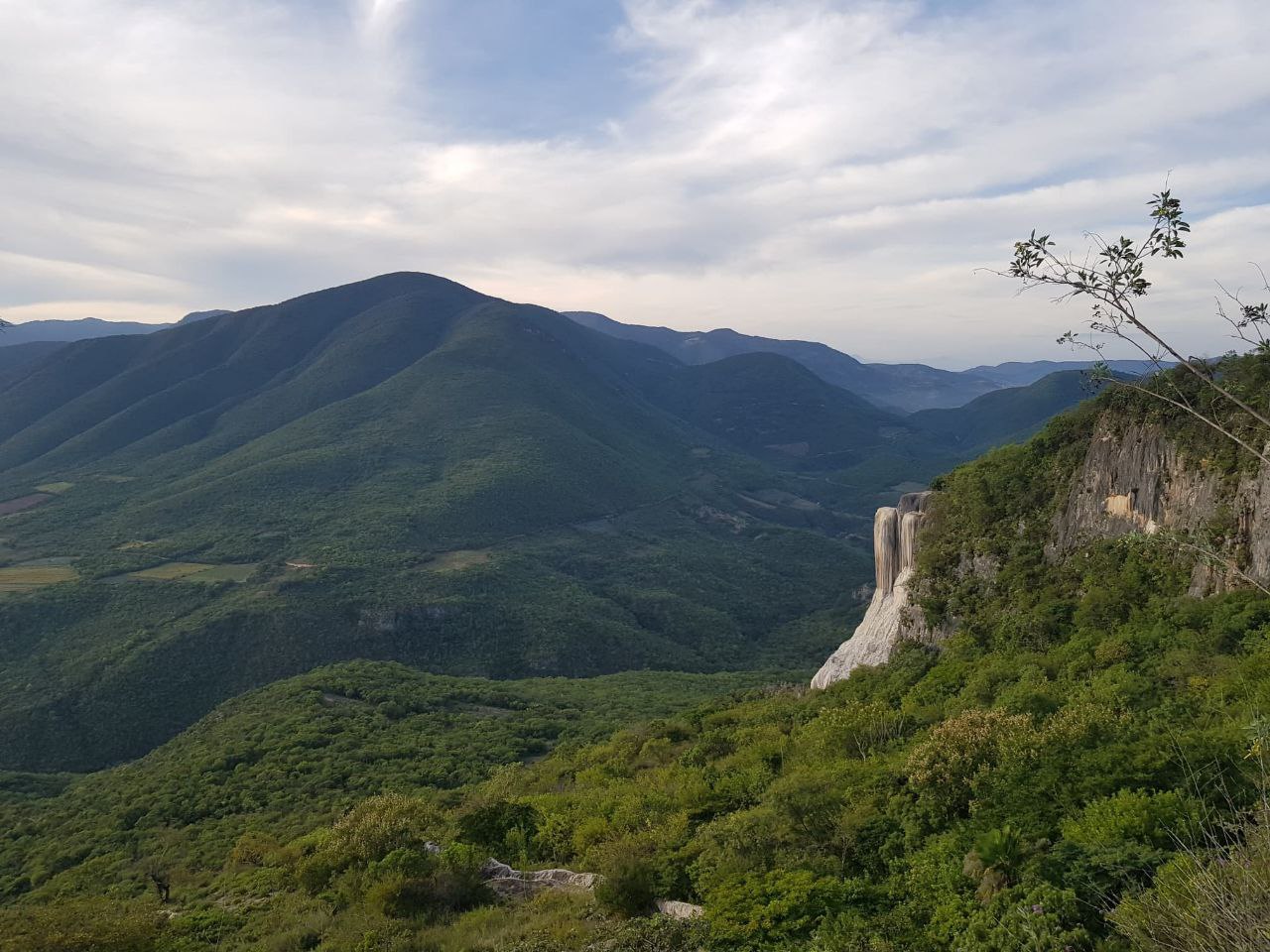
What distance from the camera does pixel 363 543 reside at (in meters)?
101

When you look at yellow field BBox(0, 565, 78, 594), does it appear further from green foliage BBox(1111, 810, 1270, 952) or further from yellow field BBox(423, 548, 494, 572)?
green foliage BBox(1111, 810, 1270, 952)

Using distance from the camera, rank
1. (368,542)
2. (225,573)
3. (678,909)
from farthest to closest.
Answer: (368,542), (225,573), (678,909)

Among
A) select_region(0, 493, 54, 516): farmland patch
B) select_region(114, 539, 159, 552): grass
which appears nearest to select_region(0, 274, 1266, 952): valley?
select_region(114, 539, 159, 552): grass

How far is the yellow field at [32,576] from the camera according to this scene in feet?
267

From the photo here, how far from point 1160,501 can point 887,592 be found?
11388 mm

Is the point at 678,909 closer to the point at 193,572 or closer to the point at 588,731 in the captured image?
the point at 588,731

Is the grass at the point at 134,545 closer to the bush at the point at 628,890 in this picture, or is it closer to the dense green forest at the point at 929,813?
the dense green forest at the point at 929,813

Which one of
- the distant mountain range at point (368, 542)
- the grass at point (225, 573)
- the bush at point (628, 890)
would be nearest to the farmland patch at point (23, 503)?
the distant mountain range at point (368, 542)

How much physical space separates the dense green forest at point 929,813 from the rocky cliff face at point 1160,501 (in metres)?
0.43

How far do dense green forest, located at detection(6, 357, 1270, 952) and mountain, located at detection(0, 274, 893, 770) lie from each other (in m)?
47.5

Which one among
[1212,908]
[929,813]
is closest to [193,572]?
[929,813]

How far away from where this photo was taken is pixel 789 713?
2688 cm

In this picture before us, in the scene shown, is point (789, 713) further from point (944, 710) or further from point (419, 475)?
A: point (419, 475)

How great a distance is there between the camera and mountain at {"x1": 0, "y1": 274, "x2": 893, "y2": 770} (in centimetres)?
7106
